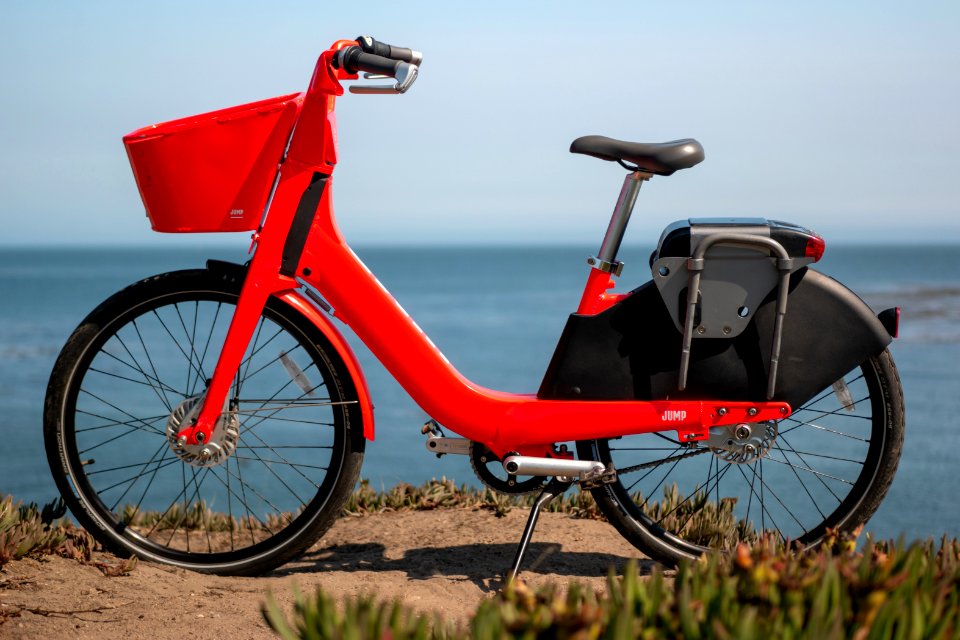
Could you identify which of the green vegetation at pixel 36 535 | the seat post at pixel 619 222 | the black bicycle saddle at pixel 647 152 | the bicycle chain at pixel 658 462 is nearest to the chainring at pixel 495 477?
the bicycle chain at pixel 658 462

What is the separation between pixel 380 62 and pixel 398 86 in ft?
0.35

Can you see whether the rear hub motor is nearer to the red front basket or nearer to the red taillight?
the red taillight

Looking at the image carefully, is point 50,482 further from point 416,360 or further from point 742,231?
point 742,231

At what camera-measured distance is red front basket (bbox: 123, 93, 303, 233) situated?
3.47 m

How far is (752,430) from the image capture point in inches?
142

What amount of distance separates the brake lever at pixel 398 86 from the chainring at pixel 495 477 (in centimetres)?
127

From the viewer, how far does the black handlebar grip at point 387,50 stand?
11.1 feet

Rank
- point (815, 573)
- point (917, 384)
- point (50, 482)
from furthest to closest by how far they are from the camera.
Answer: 1. point (917, 384)
2. point (50, 482)
3. point (815, 573)

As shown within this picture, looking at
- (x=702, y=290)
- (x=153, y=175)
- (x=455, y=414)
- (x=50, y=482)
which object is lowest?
(x=50, y=482)

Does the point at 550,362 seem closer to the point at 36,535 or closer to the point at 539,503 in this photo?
the point at 539,503

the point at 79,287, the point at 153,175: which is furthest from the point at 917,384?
the point at 79,287

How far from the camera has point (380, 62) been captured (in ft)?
11.0

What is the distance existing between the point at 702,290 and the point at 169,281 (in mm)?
1896

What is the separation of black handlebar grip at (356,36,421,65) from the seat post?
0.84m
